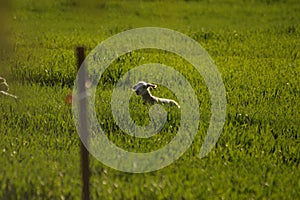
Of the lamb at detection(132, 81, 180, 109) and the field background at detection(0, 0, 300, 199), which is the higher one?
the lamb at detection(132, 81, 180, 109)

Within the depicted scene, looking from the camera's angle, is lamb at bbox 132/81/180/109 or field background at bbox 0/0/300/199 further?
lamb at bbox 132/81/180/109

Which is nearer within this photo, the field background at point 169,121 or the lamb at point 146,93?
the field background at point 169,121

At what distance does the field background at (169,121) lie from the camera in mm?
5664

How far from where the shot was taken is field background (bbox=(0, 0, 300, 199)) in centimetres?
566

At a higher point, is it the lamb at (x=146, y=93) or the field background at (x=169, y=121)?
the lamb at (x=146, y=93)

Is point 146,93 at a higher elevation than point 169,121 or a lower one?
higher

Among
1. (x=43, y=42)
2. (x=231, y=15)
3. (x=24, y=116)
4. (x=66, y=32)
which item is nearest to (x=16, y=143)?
(x=24, y=116)

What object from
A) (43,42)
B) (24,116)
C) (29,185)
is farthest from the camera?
(43,42)

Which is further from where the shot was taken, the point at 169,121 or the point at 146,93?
the point at 146,93

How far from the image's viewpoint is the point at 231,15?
16.1 m

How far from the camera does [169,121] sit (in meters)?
7.38

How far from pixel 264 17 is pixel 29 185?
36.4 ft

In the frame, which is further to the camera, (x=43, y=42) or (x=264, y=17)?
(x=264, y=17)

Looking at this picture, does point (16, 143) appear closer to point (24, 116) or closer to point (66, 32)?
point (24, 116)
